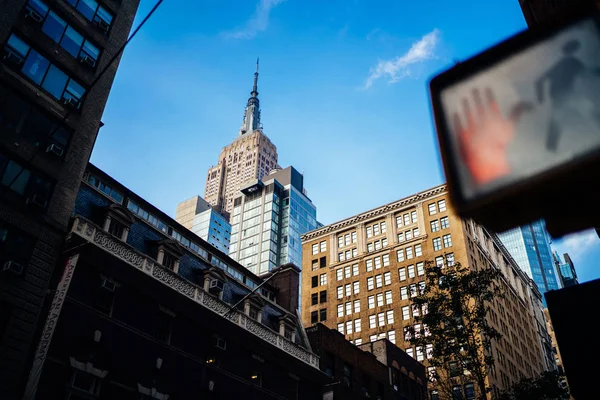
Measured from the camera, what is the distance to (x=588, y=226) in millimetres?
2652

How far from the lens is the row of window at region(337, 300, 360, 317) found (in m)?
85.9

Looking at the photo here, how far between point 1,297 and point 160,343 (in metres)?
8.98

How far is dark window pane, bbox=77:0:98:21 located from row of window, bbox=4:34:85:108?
500 cm

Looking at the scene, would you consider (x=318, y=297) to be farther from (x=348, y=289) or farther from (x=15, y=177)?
(x=15, y=177)

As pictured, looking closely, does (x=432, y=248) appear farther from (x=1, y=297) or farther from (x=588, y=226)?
(x=588, y=226)

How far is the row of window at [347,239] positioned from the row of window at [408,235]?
29.5ft

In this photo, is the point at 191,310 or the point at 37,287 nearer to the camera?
the point at 37,287

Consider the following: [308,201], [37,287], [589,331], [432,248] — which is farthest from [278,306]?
[308,201]

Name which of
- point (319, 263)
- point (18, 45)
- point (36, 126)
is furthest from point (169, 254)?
point (319, 263)

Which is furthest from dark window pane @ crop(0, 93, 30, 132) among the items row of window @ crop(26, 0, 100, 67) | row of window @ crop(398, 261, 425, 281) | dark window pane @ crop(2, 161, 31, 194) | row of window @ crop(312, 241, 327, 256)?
row of window @ crop(312, 241, 327, 256)

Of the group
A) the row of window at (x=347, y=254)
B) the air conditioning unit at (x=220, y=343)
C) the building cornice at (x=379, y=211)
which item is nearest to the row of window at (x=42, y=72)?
the air conditioning unit at (x=220, y=343)

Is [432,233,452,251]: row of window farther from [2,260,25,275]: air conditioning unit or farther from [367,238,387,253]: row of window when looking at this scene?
[2,260,25,275]: air conditioning unit

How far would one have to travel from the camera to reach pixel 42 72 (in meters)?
29.8

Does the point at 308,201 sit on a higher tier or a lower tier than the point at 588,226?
higher
